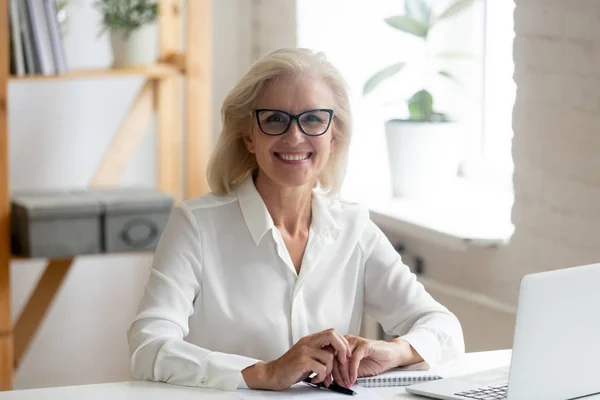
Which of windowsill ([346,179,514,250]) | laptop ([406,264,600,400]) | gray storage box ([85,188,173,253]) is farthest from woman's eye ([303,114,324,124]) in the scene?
gray storage box ([85,188,173,253])

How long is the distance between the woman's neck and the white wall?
2.02 metres

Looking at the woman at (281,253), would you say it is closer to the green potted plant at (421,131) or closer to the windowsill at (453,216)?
the windowsill at (453,216)

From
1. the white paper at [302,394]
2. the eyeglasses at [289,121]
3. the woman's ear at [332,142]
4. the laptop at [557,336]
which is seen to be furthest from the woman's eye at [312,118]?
the laptop at [557,336]

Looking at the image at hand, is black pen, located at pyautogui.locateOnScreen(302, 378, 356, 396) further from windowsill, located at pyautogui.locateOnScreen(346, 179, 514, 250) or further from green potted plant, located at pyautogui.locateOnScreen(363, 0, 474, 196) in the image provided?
green potted plant, located at pyautogui.locateOnScreen(363, 0, 474, 196)

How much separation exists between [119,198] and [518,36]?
4.78ft

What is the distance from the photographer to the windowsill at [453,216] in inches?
124

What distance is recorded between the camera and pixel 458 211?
3.45m

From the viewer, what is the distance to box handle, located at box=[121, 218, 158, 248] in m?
3.53

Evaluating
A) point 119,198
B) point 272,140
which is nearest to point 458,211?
point 119,198

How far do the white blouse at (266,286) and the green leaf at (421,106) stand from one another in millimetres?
1276

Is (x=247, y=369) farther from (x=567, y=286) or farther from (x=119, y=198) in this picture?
(x=119, y=198)

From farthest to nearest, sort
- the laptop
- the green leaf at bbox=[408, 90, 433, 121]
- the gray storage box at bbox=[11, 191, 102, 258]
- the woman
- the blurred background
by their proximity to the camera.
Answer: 1. the green leaf at bbox=[408, 90, 433, 121]
2. the gray storage box at bbox=[11, 191, 102, 258]
3. the blurred background
4. the woman
5. the laptop

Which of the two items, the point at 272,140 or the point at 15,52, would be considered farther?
the point at 15,52

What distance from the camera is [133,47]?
12.1ft
